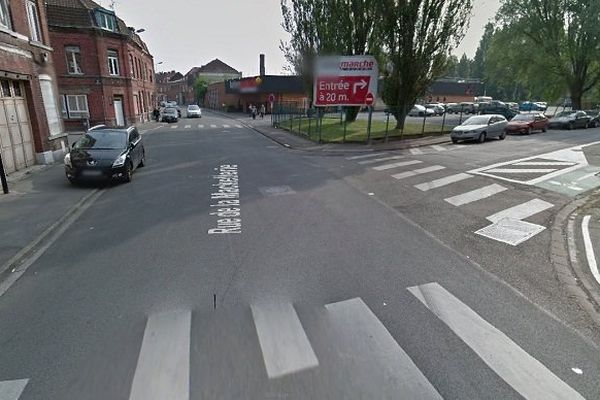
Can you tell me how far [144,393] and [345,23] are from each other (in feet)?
75.4

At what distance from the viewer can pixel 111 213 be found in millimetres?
7574

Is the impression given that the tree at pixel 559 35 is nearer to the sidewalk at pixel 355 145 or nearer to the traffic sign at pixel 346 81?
the sidewalk at pixel 355 145

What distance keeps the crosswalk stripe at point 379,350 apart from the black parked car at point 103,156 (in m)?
8.14

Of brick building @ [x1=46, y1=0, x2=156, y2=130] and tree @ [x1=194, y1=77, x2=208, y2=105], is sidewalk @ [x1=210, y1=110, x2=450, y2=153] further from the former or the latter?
tree @ [x1=194, y1=77, x2=208, y2=105]

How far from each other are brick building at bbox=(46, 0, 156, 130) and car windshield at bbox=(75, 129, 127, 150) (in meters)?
18.3

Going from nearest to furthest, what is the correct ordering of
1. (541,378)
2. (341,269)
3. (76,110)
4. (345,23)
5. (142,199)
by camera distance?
1. (541,378)
2. (341,269)
3. (142,199)
4. (345,23)
5. (76,110)

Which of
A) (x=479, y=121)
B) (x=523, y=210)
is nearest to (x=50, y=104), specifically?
(x=523, y=210)

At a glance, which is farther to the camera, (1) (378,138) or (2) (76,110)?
(2) (76,110)

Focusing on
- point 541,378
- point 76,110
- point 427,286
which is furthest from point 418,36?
point 76,110

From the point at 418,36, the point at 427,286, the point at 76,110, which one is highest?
the point at 418,36

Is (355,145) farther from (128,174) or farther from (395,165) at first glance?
(128,174)

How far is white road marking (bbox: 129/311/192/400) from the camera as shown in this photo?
9.14 feet

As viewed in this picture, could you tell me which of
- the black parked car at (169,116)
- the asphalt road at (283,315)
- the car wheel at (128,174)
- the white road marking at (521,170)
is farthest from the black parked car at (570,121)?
the black parked car at (169,116)

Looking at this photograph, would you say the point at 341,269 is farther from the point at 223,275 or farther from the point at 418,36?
the point at 418,36
